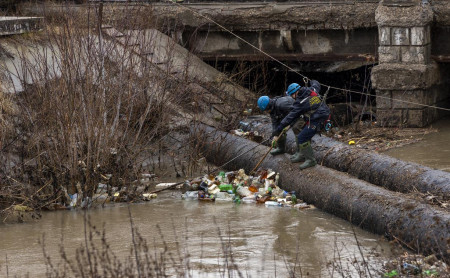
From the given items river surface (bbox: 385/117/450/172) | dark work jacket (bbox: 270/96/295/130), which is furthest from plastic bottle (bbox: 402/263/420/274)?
river surface (bbox: 385/117/450/172)

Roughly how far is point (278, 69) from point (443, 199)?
8140 mm

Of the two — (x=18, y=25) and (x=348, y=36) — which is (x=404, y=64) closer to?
(x=348, y=36)

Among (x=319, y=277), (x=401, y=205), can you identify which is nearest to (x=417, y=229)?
(x=401, y=205)

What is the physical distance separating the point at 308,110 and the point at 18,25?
267 inches

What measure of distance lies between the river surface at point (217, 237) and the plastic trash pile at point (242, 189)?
0.20 m

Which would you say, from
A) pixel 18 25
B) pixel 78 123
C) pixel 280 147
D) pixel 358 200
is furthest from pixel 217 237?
pixel 18 25

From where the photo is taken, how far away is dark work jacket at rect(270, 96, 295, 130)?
1062 centimetres

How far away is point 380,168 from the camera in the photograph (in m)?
9.71

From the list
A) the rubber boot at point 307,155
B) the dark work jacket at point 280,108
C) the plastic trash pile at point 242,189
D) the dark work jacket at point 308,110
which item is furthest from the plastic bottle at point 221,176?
the dark work jacket at point 308,110

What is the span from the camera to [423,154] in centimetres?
1230

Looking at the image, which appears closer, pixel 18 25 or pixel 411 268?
pixel 411 268

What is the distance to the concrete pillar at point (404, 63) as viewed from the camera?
1372cm

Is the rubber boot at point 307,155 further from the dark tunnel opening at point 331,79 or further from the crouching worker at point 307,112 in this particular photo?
the dark tunnel opening at point 331,79

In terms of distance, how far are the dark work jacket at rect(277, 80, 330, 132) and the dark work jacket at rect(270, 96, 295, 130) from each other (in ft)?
2.07
